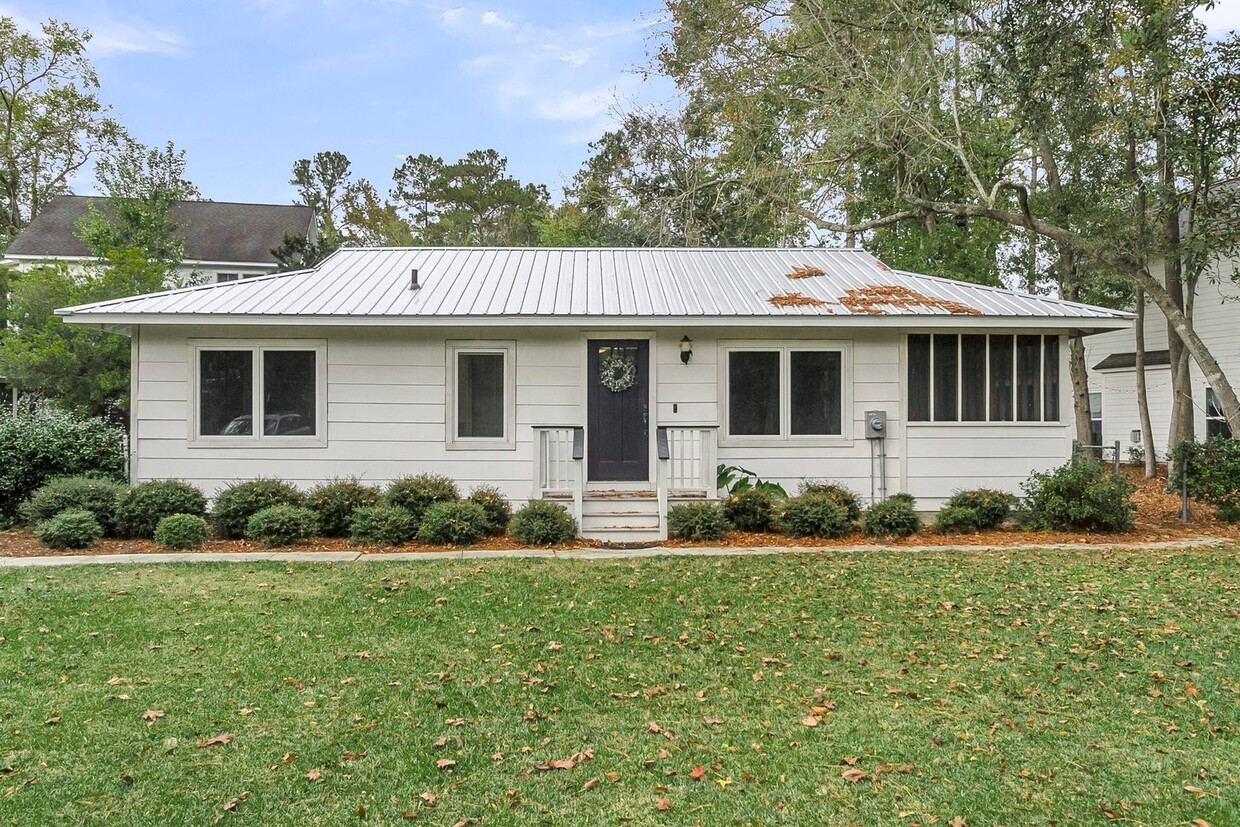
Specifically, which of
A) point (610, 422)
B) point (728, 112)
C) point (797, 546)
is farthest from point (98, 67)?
point (797, 546)

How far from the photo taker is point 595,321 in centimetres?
902

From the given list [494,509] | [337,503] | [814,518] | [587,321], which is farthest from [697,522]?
[337,503]

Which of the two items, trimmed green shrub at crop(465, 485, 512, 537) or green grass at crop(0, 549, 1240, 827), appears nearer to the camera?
green grass at crop(0, 549, 1240, 827)

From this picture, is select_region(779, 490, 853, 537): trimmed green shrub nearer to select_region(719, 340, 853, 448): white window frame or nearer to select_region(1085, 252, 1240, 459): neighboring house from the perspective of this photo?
select_region(719, 340, 853, 448): white window frame

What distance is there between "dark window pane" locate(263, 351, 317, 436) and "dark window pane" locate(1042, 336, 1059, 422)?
30.5 feet

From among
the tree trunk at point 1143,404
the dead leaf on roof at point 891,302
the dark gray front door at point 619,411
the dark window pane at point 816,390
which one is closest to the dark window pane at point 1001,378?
the dead leaf on roof at point 891,302

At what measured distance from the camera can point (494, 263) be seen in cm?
1150

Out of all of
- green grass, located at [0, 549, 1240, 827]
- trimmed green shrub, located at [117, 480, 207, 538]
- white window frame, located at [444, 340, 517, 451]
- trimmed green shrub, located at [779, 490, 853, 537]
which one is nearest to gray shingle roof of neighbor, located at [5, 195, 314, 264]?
trimmed green shrub, located at [117, 480, 207, 538]

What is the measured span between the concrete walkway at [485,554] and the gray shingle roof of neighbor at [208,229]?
17.9m

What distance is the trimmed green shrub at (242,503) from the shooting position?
853 centimetres

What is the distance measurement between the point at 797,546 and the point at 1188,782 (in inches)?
199

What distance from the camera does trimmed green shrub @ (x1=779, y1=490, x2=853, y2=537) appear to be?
8555 millimetres

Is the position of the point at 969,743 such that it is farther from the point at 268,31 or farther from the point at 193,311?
the point at 268,31

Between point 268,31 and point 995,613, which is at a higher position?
point 268,31
